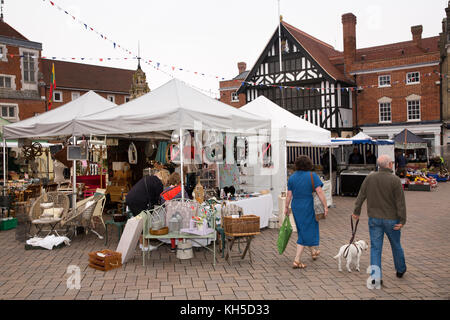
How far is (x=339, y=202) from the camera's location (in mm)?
12578

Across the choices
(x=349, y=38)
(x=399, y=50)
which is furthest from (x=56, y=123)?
(x=399, y=50)

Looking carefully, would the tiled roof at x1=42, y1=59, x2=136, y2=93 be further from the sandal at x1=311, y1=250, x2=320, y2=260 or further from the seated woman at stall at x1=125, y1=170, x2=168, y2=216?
the sandal at x1=311, y1=250, x2=320, y2=260

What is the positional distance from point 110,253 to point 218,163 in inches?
136

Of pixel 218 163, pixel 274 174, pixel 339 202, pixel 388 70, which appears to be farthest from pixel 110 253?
pixel 388 70

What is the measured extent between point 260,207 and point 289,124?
286 centimetres

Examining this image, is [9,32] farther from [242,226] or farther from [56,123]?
[242,226]

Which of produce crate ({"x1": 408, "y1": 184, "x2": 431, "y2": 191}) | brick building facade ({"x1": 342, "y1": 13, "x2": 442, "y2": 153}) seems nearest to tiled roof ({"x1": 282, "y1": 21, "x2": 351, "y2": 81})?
brick building facade ({"x1": 342, "y1": 13, "x2": 442, "y2": 153})

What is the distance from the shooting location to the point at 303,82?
25.6m

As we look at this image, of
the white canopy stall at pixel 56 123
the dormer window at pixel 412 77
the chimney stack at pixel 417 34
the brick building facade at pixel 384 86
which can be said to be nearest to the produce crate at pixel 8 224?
the white canopy stall at pixel 56 123

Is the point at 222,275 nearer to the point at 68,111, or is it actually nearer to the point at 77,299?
the point at 77,299

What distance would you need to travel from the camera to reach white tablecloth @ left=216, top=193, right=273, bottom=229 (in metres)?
7.32

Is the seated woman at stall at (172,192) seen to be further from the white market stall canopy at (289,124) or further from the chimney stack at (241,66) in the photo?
the chimney stack at (241,66)

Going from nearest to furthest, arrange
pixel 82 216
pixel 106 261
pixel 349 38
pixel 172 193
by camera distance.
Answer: pixel 106 261 → pixel 172 193 → pixel 82 216 → pixel 349 38

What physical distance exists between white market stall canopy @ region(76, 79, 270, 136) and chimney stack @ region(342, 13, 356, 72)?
22.4 meters
